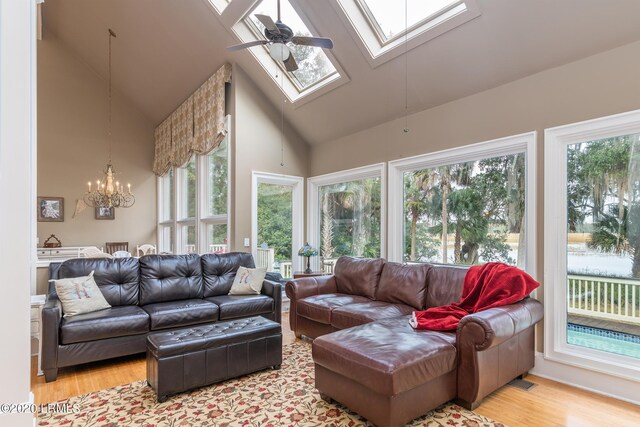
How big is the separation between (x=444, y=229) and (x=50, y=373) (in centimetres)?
414

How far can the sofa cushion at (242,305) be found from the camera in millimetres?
3874

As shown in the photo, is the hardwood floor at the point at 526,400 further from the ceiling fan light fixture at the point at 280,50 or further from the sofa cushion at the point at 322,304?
→ the ceiling fan light fixture at the point at 280,50

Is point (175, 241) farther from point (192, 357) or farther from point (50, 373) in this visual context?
point (192, 357)

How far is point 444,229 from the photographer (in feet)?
13.6

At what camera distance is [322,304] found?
12.2 ft

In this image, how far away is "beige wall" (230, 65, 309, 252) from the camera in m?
5.24

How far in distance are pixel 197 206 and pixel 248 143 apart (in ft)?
6.15

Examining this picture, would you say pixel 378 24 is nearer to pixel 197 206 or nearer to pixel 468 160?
pixel 468 160

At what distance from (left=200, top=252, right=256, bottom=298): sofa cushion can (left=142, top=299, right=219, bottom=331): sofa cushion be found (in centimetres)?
41

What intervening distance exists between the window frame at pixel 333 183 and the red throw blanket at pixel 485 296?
169cm

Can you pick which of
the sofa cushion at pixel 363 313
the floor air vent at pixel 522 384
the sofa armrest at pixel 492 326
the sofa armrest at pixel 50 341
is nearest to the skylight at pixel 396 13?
the sofa armrest at pixel 492 326

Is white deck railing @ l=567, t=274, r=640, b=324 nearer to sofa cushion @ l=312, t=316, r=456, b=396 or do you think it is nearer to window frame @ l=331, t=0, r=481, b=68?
sofa cushion @ l=312, t=316, r=456, b=396

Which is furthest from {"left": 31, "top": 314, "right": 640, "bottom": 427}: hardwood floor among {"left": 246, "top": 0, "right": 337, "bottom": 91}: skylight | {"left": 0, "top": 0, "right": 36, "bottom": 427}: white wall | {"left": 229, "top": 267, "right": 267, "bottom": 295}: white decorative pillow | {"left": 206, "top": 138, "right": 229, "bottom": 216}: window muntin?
{"left": 246, "top": 0, "right": 337, "bottom": 91}: skylight

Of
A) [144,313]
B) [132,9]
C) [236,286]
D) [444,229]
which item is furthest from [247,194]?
[132,9]
